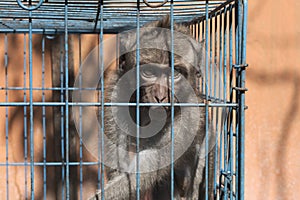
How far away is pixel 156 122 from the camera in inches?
Result: 98.0

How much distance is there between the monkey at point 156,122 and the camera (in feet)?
7.96

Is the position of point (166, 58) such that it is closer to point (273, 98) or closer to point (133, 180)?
point (133, 180)

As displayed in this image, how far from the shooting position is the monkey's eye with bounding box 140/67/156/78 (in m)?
2.46

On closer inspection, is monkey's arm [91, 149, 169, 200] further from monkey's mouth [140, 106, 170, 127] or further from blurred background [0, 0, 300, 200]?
blurred background [0, 0, 300, 200]

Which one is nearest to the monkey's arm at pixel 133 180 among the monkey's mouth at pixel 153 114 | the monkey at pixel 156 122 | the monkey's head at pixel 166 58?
the monkey at pixel 156 122

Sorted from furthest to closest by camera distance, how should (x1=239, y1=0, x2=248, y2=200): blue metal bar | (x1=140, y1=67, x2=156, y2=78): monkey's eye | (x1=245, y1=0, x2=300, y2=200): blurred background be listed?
1. (x1=245, y1=0, x2=300, y2=200): blurred background
2. (x1=140, y1=67, x2=156, y2=78): monkey's eye
3. (x1=239, y1=0, x2=248, y2=200): blue metal bar

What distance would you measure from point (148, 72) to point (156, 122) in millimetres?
274

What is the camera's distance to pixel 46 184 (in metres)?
3.19

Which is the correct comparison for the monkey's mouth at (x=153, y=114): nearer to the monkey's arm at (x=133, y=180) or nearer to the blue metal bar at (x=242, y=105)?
the monkey's arm at (x=133, y=180)

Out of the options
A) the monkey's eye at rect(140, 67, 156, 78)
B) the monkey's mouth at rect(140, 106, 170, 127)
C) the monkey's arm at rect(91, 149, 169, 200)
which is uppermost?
the monkey's eye at rect(140, 67, 156, 78)

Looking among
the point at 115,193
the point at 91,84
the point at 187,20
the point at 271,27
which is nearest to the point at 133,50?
the point at 187,20

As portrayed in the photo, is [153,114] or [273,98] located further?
[273,98]

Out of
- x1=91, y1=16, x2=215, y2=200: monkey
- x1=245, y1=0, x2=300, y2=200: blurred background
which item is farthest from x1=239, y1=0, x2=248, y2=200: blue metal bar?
x1=245, y1=0, x2=300, y2=200: blurred background

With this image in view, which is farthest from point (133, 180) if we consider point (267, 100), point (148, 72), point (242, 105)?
point (267, 100)
